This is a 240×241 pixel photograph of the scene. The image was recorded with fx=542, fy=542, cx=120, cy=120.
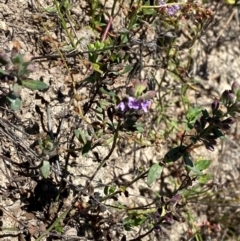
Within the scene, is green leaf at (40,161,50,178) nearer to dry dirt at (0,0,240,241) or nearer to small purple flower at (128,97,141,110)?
dry dirt at (0,0,240,241)

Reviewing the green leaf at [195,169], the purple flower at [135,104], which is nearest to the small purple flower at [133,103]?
Result: the purple flower at [135,104]

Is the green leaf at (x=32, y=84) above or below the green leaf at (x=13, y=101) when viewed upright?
above

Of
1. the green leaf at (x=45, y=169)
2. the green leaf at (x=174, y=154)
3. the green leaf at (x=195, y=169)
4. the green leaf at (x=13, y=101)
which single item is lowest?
the green leaf at (x=45, y=169)

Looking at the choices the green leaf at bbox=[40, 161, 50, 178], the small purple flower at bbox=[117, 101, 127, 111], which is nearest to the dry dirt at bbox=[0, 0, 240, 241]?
the green leaf at bbox=[40, 161, 50, 178]

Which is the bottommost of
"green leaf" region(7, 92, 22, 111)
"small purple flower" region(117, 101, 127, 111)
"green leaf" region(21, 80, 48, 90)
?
"green leaf" region(7, 92, 22, 111)

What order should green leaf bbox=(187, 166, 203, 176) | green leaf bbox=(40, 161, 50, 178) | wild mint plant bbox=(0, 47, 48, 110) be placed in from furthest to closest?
green leaf bbox=(187, 166, 203, 176) < green leaf bbox=(40, 161, 50, 178) < wild mint plant bbox=(0, 47, 48, 110)

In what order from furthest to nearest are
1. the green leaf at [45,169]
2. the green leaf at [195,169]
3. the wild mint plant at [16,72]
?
the green leaf at [195,169], the green leaf at [45,169], the wild mint plant at [16,72]

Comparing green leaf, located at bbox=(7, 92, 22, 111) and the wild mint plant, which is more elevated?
the wild mint plant

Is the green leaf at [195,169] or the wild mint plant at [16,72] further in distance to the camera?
the green leaf at [195,169]

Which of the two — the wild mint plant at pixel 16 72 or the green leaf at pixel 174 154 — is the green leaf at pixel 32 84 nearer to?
the wild mint plant at pixel 16 72
